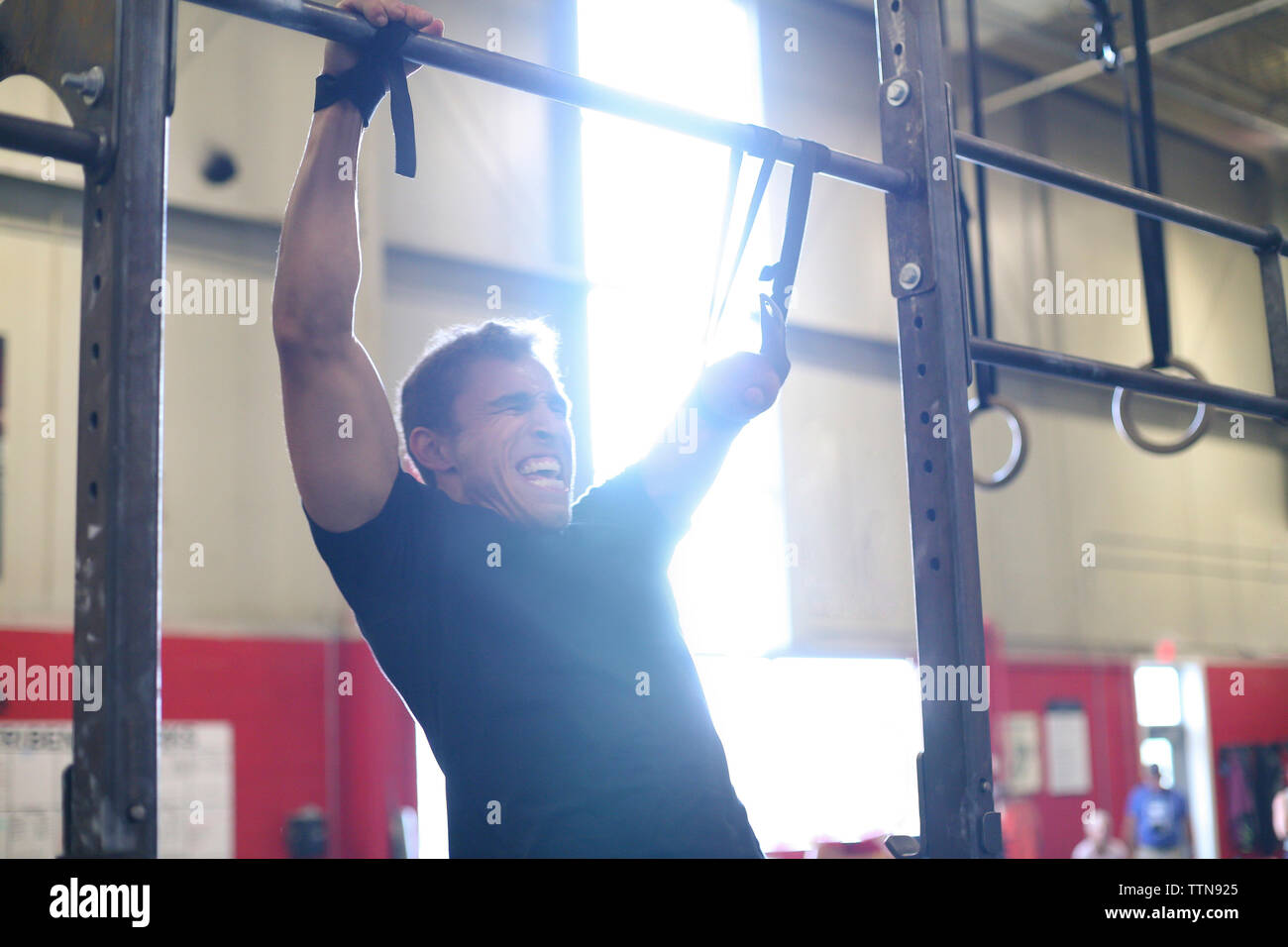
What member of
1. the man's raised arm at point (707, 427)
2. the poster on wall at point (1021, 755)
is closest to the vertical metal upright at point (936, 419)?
the man's raised arm at point (707, 427)

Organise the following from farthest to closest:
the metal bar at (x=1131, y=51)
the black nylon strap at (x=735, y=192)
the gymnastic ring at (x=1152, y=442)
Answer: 1. the metal bar at (x=1131, y=51)
2. the gymnastic ring at (x=1152, y=442)
3. the black nylon strap at (x=735, y=192)

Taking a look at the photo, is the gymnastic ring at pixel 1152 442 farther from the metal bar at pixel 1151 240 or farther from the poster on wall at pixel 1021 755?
the poster on wall at pixel 1021 755

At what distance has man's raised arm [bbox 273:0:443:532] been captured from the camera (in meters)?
1.41

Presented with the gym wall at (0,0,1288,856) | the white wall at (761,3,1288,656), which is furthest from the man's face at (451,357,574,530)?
the white wall at (761,3,1288,656)

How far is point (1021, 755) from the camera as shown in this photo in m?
8.20

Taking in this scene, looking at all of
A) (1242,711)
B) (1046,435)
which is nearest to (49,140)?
(1046,435)

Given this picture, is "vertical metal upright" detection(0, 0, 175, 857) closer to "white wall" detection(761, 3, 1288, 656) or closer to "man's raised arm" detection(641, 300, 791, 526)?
"man's raised arm" detection(641, 300, 791, 526)

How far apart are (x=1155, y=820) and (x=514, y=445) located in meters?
7.32

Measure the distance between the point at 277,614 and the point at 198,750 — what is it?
2.04ft

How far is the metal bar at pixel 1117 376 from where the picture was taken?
1.84 metres

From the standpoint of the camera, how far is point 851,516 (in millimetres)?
7457

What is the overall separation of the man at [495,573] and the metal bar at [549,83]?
0.04m
